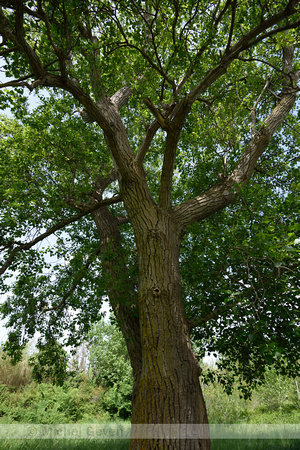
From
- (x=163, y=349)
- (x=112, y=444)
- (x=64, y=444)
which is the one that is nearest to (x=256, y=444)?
(x=112, y=444)

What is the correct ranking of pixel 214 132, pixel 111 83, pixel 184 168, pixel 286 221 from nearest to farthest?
pixel 286 221
pixel 111 83
pixel 214 132
pixel 184 168

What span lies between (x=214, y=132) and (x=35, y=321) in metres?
7.00

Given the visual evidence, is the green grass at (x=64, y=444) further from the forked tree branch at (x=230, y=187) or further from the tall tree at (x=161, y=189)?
the forked tree branch at (x=230, y=187)

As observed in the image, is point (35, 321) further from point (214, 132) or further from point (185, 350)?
point (214, 132)

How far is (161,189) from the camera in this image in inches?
197

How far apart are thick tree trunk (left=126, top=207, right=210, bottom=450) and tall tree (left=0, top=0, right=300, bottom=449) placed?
18mm

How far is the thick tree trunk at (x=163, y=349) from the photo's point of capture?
3.26m

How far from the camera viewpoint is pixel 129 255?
260 inches

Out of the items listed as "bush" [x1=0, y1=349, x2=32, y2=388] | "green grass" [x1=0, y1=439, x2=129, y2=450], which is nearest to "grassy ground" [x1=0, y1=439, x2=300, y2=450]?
"green grass" [x1=0, y1=439, x2=129, y2=450]


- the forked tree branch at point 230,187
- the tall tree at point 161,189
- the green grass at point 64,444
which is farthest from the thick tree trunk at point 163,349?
the green grass at point 64,444

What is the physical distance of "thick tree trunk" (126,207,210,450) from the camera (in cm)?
326

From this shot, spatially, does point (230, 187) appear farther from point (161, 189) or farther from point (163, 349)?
point (163, 349)

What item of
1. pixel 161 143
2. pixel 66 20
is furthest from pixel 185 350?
A: pixel 161 143

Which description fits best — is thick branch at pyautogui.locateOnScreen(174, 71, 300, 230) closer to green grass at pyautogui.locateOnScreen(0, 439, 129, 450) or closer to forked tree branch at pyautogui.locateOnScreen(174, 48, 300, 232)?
forked tree branch at pyautogui.locateOnScreen(174, 48, 300, 232)
